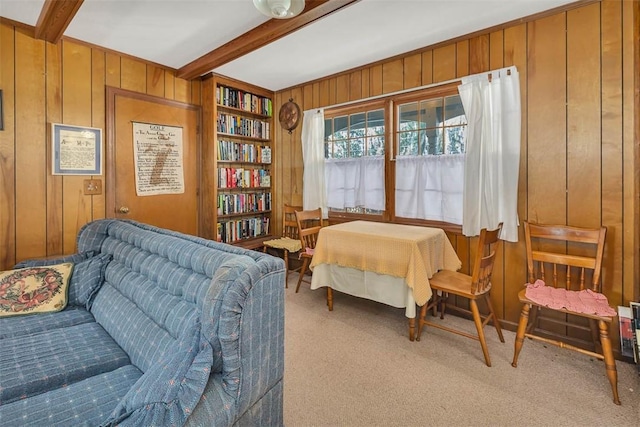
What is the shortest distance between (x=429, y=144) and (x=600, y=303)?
1.76 metres

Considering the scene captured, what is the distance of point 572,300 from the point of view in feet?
6.50

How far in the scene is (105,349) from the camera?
1531 mm

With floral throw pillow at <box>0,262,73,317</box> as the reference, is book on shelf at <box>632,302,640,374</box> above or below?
below

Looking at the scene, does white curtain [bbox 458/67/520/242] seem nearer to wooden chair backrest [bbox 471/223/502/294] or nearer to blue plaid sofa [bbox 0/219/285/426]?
wooden chair backrest [bbox 471/223/502/294]

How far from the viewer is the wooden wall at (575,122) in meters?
2.11

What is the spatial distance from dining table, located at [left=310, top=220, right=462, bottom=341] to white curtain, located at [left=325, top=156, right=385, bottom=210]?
53cm

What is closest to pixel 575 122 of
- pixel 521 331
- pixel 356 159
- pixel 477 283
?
pixel 477 283

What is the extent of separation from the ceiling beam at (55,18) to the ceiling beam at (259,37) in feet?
3.50

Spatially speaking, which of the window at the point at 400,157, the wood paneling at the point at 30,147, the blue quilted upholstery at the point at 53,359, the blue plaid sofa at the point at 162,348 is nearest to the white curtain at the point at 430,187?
the window at the point at 400,157

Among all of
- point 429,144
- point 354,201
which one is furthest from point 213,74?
point 429,144

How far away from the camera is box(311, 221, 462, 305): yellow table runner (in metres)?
2.31

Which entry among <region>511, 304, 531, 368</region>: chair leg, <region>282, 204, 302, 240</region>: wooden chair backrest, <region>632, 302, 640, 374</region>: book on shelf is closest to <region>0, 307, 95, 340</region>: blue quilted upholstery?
<region>282, 204, 302, 240</region>: wooden chair backrest

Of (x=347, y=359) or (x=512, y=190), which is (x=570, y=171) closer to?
(x=512, y=190)

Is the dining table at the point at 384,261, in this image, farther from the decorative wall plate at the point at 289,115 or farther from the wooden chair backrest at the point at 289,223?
the decorative wall plate at the point at 289,115
